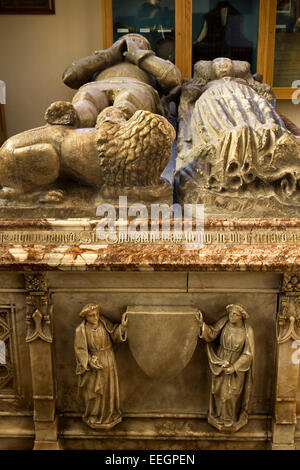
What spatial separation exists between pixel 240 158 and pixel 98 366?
1204 millimetres

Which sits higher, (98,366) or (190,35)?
(190,35)

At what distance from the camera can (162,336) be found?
2135 millimetres

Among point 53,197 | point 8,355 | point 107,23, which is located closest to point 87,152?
point 53,197

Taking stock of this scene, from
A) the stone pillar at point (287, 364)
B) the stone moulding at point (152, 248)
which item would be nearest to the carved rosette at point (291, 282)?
the stone pillar at point (287, 364)

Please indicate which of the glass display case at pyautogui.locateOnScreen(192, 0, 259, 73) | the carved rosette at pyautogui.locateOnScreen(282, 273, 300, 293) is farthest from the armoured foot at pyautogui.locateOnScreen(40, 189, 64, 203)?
the glass display case at pyautogui.locateOnScreen(192, 0, 259, 73)

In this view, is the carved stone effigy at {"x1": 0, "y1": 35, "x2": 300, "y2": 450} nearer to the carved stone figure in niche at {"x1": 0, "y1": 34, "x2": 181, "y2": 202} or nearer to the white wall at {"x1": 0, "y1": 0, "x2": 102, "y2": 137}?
the carved stone figure in niche at {"x1": 0, "y1": 34, "x2": 181, "y2": 202}

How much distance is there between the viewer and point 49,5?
331 cm

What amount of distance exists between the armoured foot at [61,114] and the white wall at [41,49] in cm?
141

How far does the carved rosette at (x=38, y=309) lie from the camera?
2.09 meters

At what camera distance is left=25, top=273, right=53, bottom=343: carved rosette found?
6.86ft

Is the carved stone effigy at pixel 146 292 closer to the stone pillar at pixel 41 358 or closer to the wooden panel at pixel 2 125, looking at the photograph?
the stone pillar at pixel 41 358

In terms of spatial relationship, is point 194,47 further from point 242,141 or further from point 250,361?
point 250,361

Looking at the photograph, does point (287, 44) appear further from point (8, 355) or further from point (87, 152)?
point (8, 355)

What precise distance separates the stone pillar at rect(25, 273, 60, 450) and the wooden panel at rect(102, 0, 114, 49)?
2116 millimetres
